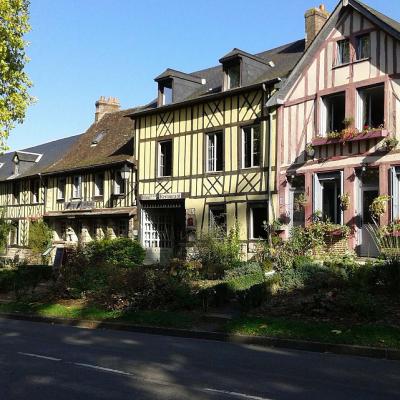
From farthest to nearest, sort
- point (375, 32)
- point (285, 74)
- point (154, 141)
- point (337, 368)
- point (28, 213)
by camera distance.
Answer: point (28, 213) < point (154, 141) < point (285, 74) < point (375, 32) < point (337, 368)

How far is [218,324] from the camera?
1175 cm

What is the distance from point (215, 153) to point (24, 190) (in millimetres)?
16217

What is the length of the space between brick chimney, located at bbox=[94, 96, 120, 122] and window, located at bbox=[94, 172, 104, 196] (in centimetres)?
680

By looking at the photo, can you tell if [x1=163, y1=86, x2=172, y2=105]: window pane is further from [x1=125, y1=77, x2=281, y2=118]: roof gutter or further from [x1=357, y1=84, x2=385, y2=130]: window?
[x1=357, y1=84, x2=385, y2=130]: window

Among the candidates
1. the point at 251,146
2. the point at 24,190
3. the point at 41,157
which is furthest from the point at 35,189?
the point at 251,146

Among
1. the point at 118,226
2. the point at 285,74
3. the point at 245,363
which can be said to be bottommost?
the point at 245,363

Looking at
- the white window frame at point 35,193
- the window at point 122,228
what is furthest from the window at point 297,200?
the white window frame at point 35,193

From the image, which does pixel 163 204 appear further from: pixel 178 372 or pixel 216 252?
pixel 178 372

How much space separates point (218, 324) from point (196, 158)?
472 inches

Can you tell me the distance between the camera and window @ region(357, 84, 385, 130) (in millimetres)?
17766

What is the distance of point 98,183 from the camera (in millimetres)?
28203

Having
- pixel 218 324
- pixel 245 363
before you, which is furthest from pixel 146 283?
pixel 245 363

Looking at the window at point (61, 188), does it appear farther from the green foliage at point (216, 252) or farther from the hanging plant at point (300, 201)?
the hanging plant at point (300, 201)

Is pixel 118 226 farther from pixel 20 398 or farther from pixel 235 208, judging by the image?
pixel 20 398
